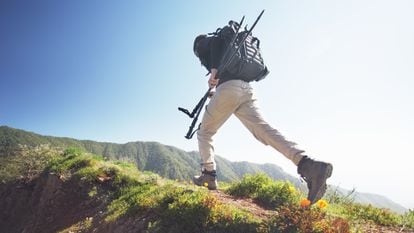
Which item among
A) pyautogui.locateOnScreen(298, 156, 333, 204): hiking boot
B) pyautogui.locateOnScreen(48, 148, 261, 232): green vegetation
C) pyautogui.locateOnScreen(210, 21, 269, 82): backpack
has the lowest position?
pyautogui.locateOnScreen(48, 148, 261, 232): green vegetation

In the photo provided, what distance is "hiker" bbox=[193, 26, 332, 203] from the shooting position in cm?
482

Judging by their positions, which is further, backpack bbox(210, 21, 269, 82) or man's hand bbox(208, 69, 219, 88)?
man's hand bbox(208, 69, 219, 88)

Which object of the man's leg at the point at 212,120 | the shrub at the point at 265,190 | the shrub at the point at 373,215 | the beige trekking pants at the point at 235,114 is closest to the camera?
the beige trekking pants at the point at 235,114

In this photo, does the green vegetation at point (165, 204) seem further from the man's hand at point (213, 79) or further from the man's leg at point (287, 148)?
the man's hand at point (213, 79)

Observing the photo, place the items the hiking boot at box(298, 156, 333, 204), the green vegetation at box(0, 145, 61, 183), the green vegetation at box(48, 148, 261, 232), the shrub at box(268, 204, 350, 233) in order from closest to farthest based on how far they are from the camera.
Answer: the shrub at box(268, 204, 350, 233) < the hiking boot at box(298, 156, 333, 204) < the green vegetation at box(48, 148, 261, 232) < the green vegetation at box(0, 145, 61, 183)

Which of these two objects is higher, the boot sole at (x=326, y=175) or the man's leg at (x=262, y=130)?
the man's leg at (x=262, y=130)

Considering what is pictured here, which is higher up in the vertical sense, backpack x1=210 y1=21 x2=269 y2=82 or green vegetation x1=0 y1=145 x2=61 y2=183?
backpack x1=210 y1=21 x2=269 y2=82

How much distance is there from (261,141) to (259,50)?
6.05 feet

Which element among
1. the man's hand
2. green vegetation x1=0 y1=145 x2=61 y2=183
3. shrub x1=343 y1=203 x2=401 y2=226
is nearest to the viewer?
the man's hand

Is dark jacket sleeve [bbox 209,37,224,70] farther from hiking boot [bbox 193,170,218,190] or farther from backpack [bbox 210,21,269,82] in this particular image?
hiking boot [bbox 193,170,218,190]

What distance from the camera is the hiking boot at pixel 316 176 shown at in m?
4.75

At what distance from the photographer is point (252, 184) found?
752 cm

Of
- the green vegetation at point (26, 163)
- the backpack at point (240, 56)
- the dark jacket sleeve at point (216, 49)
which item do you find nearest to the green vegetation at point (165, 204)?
the backpack at point (240, 56)

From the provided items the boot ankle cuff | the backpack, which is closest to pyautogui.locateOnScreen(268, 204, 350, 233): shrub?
the boot ankle cuff
